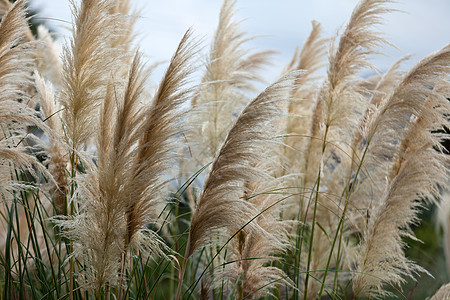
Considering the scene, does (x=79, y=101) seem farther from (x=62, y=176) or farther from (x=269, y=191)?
(x=269, y=191)

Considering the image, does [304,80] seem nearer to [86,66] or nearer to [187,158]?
[187,158]

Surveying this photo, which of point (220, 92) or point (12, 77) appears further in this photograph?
point (220, 92)

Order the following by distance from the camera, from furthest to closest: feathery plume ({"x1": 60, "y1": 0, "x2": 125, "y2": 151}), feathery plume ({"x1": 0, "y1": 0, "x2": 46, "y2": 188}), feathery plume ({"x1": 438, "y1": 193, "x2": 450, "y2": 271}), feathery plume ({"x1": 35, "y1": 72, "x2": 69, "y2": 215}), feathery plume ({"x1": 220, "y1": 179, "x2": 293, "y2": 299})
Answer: feathery plume ({"x1": 438, "y1": 193, "x2": 450, "y2": 271})
feathery plume ({"x1": 35, "y1": 72, "x2": 69, "y2": 215})
feathery plume ({"x1": 220, "y1": 179, "x2": 293, "y2": 299})
feathery plume ({"x1": 60, "y1": 0, "x2": 125, "y2": 151})
feathery plume ({"x1": 0, "y1": 0, "x2": 46, "y2": 188})

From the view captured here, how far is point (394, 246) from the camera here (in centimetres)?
275

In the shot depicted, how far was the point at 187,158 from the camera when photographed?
8.54 ft

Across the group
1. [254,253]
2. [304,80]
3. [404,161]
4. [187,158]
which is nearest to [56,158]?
[187,158]

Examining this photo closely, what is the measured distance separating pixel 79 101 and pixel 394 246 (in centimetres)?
174

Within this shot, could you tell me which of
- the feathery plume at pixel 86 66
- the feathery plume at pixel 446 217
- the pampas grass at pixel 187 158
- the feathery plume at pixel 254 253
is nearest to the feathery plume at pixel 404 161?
the pampas grass at pixel 187 158

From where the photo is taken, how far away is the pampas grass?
1.83 metres

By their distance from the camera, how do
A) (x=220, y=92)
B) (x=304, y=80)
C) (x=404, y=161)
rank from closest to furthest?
1. (x=404, y=161)
2. (x=220, y=92)
3. (x=304, y=80)

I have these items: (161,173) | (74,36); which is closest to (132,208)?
(161,173)

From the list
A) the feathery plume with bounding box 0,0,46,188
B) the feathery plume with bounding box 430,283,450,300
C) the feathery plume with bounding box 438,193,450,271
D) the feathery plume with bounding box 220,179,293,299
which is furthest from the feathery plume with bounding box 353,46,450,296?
the feathery plume with bounding box 0,0,46,188

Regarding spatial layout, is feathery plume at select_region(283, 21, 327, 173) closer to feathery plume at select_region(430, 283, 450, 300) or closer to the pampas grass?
the pampas grass

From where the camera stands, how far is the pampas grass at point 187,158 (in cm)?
183
